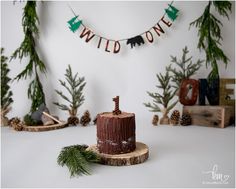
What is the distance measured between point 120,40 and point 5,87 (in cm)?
107

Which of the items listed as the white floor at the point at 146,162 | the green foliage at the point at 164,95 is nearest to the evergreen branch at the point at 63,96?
the white floor at the point at 146,162

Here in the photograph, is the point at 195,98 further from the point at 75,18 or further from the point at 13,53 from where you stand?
the point at 13,53

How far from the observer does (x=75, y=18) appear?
8.61 ft

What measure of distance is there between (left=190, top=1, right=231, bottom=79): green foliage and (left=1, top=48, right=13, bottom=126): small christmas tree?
164 centimetres

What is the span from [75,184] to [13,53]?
5.77 feet

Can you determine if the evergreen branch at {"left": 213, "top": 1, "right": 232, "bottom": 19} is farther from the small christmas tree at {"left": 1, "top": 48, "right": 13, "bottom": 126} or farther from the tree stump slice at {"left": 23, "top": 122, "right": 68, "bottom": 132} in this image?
the small christmas tree at {"left": 1, "top": 48, "right": 13, "bottom": 126}

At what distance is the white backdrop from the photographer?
255cm

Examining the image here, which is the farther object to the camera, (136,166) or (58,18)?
(58,18)

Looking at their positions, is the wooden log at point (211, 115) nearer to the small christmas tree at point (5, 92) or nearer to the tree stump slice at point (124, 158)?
the tree stump slice at point (124, 158)

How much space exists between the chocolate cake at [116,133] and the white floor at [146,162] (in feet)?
0.33

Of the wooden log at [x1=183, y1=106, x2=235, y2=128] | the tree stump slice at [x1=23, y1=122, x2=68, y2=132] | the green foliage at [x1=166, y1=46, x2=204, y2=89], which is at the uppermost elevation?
the green foliage at [x1=166, y1=46, x2=204, y2=89]

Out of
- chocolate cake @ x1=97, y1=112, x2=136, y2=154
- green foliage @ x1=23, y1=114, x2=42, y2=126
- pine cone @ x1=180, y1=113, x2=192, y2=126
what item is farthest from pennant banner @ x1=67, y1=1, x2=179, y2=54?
chocolate cake @ x1=97, y1=112, x2=136, y2=154

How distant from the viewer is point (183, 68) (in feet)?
8.16

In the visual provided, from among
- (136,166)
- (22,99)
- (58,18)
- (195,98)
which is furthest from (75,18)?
(136,166)
